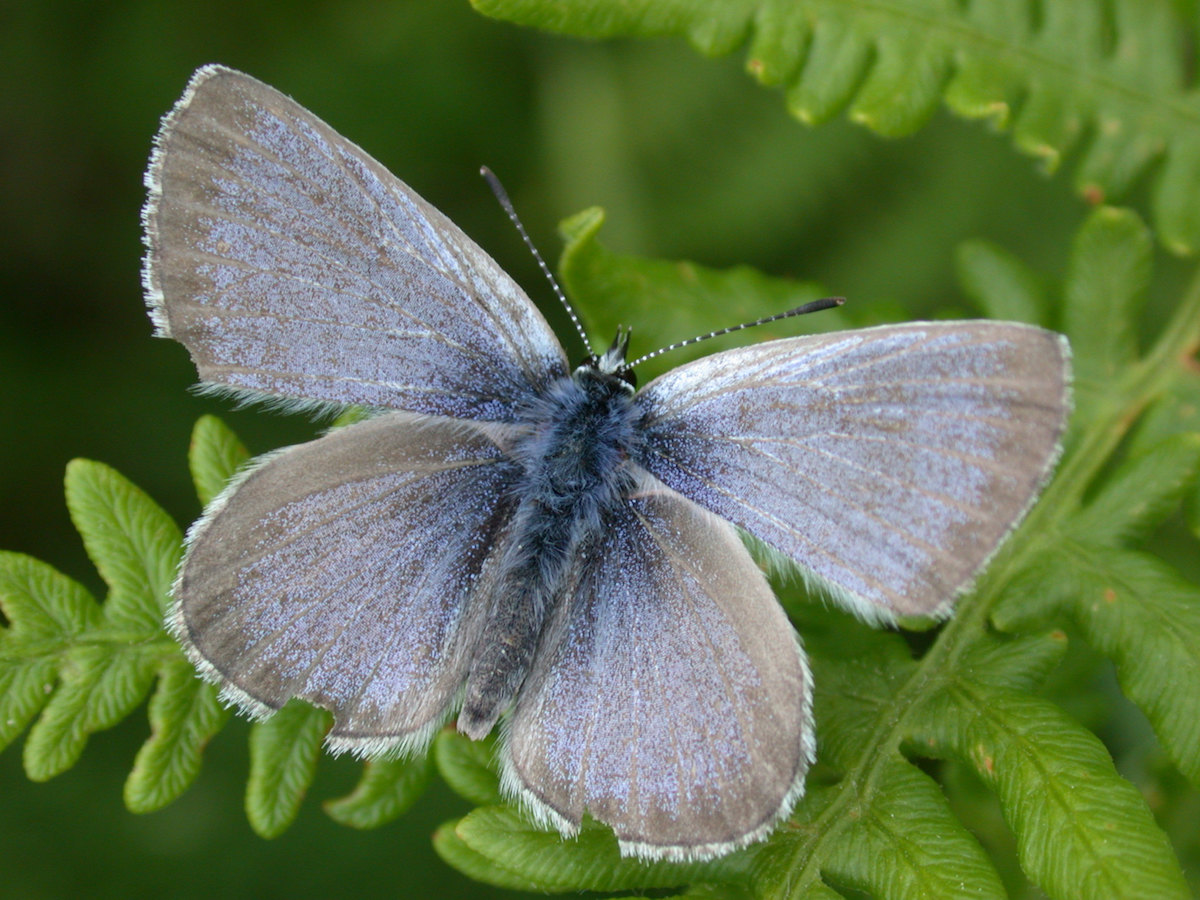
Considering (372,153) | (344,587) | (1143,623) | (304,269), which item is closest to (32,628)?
(344,587)

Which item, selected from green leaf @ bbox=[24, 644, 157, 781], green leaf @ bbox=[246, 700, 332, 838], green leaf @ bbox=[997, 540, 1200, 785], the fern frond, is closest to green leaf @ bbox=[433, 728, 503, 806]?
green leaf @ bbox=[246, 700, 332, 838]

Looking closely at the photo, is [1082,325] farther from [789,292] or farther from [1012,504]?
[1012,504]

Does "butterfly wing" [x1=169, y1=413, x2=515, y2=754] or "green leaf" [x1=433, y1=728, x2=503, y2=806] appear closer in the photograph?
"butterfly wing" [x1=169, y1=413, x2=515, y2=754]

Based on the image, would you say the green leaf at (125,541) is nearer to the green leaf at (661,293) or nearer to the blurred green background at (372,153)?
the green leaf at (661,293)

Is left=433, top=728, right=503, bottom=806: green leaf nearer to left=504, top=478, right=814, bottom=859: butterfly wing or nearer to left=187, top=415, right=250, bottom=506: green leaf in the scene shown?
left=504, top=478, right=814, bottom=859: butterfly wing

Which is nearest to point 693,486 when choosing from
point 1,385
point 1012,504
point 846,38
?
point 1012,504

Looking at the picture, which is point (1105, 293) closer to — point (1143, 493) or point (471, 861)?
point (1143, 493)

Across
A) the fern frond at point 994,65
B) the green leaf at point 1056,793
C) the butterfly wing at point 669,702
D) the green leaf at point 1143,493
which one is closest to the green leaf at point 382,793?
the butterfly wing at point 669,702
